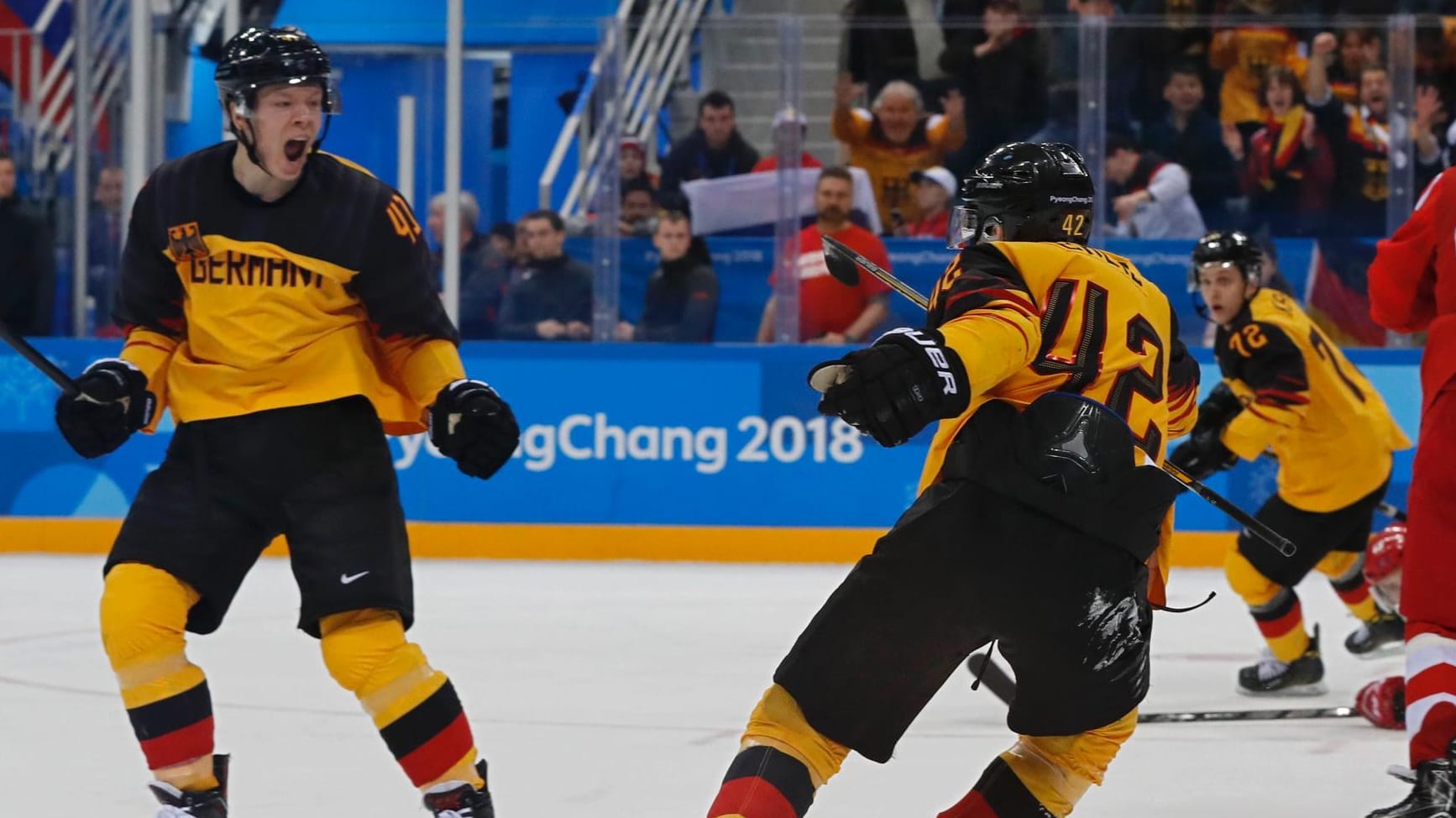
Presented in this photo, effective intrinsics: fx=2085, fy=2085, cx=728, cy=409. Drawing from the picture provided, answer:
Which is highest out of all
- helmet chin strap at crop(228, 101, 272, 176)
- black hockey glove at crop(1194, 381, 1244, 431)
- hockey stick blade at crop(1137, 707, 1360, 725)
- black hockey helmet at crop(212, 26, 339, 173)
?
black hockey helmet at crop(212, 26, 339, 173)

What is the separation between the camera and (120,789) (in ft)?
11.8

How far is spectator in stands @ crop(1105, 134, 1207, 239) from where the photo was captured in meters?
7.68

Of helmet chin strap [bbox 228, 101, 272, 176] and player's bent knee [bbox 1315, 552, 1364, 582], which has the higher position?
helmet chin strap [bbox 228, 101, 272, 176]

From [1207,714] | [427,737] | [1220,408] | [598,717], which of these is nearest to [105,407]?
[427,737]

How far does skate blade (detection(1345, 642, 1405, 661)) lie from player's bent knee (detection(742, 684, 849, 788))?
11.2 ft

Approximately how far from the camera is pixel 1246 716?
4520mm

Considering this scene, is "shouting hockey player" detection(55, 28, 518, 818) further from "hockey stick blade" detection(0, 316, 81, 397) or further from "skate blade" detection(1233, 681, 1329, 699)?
"skate blade" detection(1233, 681, 1329, 699)

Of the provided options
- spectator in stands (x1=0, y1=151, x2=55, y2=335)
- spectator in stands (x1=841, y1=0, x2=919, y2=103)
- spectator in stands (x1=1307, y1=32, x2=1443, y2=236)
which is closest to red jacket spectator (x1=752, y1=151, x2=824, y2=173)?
spectator in stands (x1=841, y1=0, x2=919, y2=103)

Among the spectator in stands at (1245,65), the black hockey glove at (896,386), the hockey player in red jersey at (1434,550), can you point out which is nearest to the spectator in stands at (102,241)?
the spectator in stands at (1245,65)

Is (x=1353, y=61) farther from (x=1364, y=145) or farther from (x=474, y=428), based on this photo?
(x=474, y=428)

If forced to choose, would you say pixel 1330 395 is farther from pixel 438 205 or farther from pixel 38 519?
pixel 38 519

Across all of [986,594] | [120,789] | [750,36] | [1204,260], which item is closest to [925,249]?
[750,36]

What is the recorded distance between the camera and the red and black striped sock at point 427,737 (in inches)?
115

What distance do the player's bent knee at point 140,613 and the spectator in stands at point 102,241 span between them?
5.42 meters
